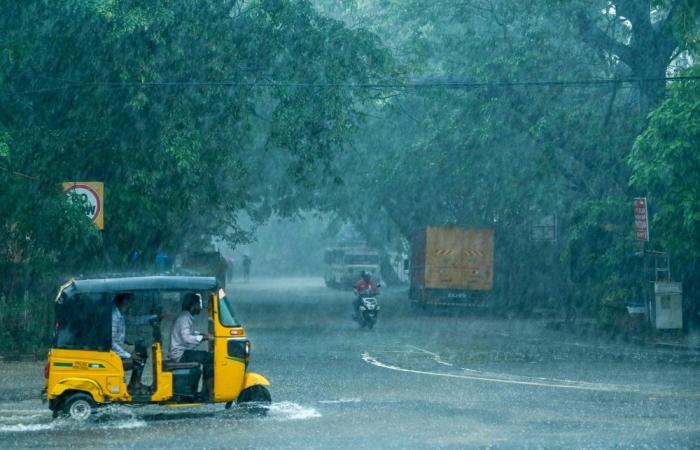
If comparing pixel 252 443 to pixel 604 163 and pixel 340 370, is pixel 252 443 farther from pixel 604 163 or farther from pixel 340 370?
pixel 604 163

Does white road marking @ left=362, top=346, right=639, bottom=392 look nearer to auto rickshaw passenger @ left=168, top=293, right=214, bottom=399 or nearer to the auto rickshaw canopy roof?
auto rickshaw passenger @ left=168, top=293, right=214, bottom=399

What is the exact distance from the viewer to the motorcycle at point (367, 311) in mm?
32625

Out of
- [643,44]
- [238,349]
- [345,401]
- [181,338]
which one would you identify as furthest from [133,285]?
[643,44]

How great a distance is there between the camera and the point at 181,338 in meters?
14.3

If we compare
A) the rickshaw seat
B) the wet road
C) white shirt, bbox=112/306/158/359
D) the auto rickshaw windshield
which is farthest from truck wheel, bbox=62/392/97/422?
the auto rickshaw windshield

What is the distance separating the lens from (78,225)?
22266 millimetres

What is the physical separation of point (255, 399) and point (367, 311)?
18.3 metres

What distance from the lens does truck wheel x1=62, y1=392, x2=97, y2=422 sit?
13.6 m

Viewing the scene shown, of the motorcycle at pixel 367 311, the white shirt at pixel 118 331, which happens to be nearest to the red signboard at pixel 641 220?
the motorcycle at pixel 367 311

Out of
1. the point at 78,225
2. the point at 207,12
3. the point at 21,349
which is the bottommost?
the point at 21,349

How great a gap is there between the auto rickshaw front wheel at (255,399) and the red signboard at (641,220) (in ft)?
53.6

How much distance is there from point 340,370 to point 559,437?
335 inches

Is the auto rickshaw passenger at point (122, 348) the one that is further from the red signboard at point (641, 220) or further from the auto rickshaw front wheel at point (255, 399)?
the red signboard at point (641, 220)

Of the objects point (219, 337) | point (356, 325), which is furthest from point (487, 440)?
point (356, 325)
